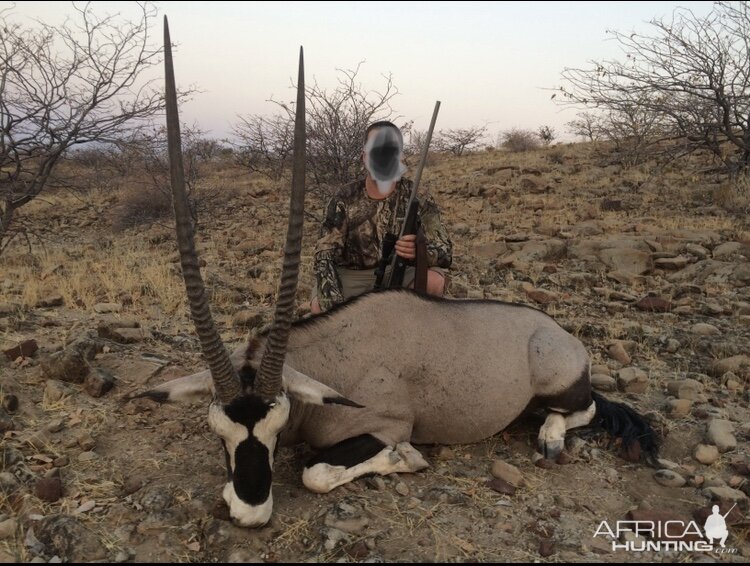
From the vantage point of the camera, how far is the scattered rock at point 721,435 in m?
3.87

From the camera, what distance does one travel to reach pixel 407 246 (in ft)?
15.0

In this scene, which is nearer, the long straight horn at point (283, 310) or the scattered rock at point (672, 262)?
the long straight horn at point (283, 310)

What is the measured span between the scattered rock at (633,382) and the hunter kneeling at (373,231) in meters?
1.62

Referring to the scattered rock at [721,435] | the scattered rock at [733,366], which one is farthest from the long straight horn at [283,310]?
the scattered rock at [733,366]

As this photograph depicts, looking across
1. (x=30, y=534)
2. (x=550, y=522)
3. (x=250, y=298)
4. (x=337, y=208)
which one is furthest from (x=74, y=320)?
(x=550, y=522)

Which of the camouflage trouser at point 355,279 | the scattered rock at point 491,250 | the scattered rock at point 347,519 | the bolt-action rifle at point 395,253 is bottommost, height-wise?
the scattered rock at point 347,519

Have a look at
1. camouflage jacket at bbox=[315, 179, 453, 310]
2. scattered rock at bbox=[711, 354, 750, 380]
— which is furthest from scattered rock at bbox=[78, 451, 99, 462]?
scattered rock at bbox=[711, 354, 750, 380]

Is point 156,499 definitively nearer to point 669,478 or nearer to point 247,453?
point 247,453

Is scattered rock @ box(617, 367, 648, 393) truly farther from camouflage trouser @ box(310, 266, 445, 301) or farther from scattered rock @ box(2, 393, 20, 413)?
scattered rock @ box(2, 393, 20, 413)

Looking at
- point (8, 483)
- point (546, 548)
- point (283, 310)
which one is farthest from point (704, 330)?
point (8, 483)

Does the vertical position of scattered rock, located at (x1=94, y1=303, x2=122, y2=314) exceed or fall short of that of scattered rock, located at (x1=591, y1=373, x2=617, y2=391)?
it exceeds it

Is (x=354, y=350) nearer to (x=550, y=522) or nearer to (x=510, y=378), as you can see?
(x=510, y=378)

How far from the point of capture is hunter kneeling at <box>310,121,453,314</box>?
190 inches

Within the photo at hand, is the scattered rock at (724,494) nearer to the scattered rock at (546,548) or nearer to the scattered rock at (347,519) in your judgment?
the scattered rock at (546,548)
